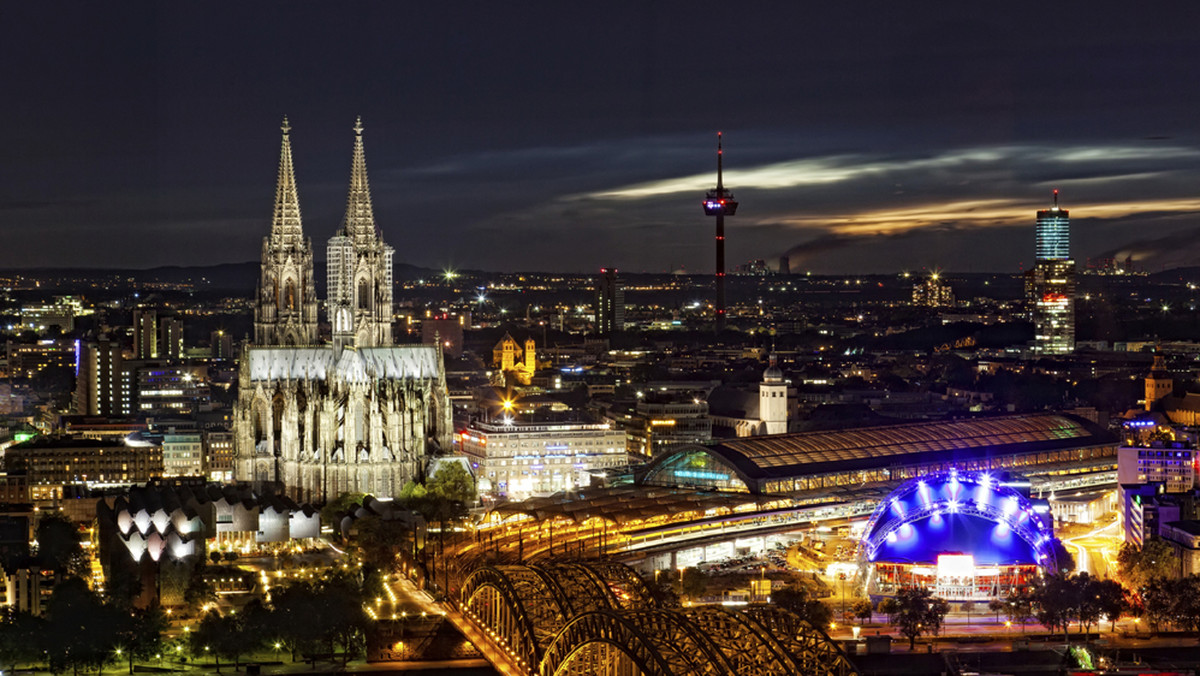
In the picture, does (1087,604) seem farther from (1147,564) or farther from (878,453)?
(878,453)

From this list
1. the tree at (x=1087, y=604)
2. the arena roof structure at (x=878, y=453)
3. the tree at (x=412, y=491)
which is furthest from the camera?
the arena roof structure at (x=878, y=453)

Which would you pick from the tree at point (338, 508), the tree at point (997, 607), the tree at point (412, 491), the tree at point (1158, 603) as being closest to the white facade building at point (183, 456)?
the tree at point (412, 491)

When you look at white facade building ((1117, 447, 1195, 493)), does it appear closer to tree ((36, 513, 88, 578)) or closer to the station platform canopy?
the station platform canopy

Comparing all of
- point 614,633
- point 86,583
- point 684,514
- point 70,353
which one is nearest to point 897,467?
point 684,514

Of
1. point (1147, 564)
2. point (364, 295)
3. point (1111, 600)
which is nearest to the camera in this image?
point (1111, 600)

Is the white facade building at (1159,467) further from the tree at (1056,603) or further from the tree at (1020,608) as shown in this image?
the tree at (1056,603)

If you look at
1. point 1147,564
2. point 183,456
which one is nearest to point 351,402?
point 183,456

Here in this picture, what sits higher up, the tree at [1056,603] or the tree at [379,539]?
the tree at [379,539]
